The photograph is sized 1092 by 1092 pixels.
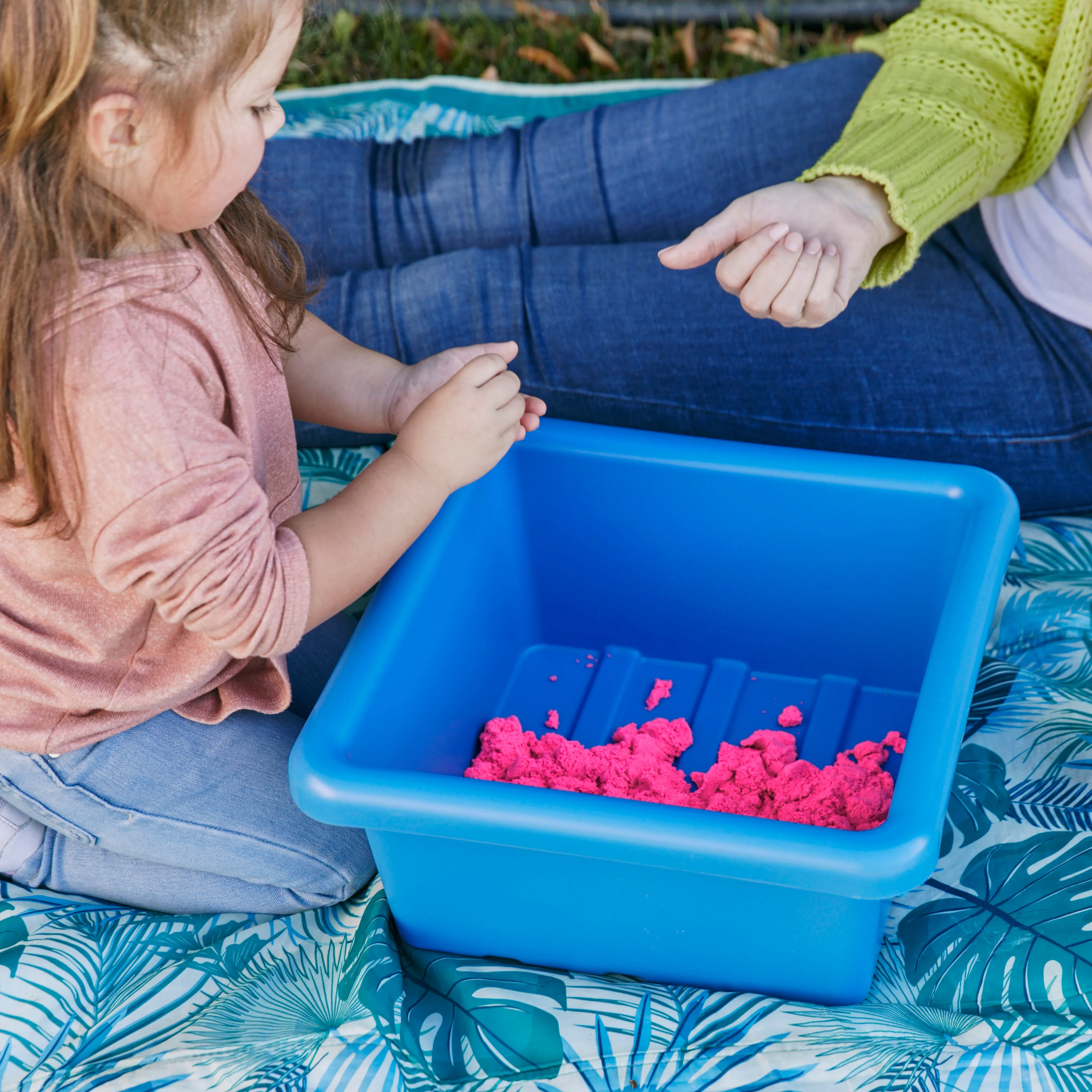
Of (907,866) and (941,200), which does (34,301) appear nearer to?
(907,866)

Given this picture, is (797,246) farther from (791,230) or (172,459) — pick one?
(172,459)

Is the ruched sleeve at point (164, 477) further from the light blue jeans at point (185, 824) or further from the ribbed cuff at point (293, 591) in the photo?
the light blue jeans at point (185, 824)

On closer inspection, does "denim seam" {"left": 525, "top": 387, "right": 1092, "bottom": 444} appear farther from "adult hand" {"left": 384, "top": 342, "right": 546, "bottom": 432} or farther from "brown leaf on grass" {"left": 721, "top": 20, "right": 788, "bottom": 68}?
"brown leaf on grass" {"left": 721, "top": 20, "right": 788, "bottom": 68}

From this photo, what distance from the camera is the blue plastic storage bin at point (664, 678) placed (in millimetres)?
827

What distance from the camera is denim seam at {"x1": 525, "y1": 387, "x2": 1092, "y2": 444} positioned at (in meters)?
1.28

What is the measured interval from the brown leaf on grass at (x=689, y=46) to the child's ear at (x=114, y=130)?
5.85 feet

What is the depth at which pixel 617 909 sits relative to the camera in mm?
908

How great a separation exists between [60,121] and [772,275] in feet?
1.69

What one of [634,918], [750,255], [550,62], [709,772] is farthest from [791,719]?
[550,62]

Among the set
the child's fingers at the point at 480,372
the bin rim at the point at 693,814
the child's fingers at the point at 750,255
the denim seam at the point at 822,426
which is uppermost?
the child's fingers at the point at 750,255

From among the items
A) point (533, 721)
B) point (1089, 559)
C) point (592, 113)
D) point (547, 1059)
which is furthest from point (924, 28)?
point (547, 1059)

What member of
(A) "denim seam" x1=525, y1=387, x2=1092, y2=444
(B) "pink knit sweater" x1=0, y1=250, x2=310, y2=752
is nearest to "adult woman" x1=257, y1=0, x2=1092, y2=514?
(A) "denim seam" x1=525, y1=387, x2=1092, y2=444

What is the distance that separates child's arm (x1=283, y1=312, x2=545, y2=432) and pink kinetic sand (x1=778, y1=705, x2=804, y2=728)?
0.42 m

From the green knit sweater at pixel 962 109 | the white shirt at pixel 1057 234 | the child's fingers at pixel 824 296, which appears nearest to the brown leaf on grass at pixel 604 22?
the green knit sweater at pixel 962 109
